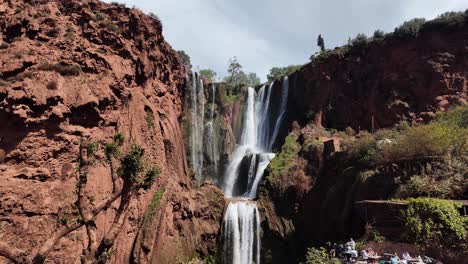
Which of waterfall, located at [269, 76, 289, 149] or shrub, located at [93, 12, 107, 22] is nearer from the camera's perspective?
shrub, located at [93, 12, 107, 22]

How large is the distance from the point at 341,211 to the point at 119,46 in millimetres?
21117

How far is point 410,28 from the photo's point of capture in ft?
125

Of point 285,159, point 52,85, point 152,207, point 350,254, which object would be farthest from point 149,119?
point 350,254

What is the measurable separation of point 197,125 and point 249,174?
944cm

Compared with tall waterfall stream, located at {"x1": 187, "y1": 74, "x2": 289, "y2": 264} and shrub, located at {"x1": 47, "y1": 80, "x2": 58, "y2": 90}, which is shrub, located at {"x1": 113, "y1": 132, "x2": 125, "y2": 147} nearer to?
shrub, located at {"x1": 47, "y1": 80, "x2": 58, "y2": 90}

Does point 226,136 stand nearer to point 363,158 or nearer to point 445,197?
point 363,158

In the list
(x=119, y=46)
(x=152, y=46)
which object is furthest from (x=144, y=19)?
(x=119, y=46)

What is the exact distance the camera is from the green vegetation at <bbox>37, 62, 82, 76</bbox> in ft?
75.8

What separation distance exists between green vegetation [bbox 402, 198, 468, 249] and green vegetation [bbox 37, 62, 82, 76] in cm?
2203

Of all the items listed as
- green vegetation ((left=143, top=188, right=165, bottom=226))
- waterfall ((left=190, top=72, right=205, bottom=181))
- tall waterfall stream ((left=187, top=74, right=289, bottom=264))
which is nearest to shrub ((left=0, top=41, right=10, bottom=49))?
green vegetation ((left=143, top=188, right=165, bottom=226))

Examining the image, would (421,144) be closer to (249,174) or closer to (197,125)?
(249,174)

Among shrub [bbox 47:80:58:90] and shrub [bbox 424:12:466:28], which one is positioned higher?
shrub [bbox 424:12:466:28]

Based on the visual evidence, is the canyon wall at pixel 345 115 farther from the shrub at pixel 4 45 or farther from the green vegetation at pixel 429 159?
the shrub at pixel 4 45

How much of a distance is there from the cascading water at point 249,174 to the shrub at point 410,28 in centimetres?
1557
